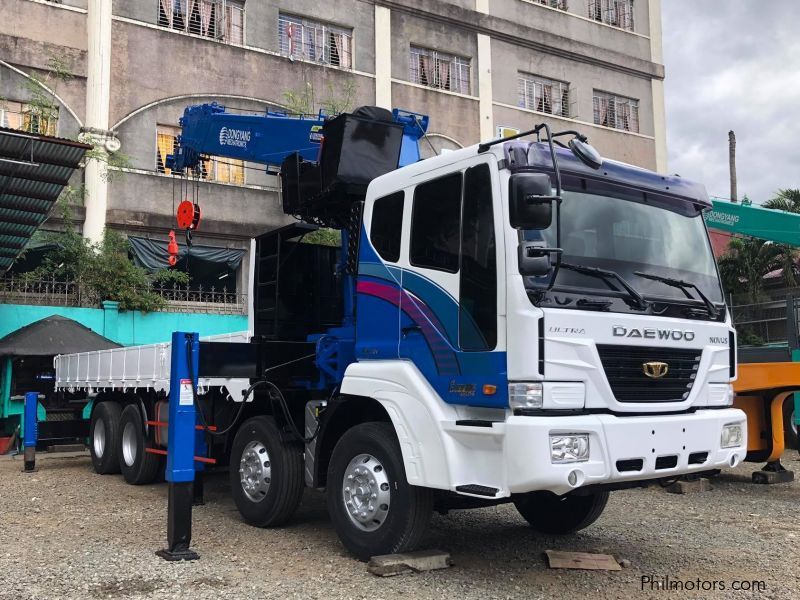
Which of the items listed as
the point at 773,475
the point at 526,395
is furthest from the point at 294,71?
the point at 526,395

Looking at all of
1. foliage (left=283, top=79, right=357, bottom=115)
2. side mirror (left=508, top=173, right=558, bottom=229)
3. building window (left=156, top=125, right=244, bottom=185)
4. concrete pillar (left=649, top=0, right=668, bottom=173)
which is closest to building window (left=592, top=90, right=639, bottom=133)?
concrete pillar (left=649, top=0, right=668, bottom=173)

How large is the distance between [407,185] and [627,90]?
82.9 ft

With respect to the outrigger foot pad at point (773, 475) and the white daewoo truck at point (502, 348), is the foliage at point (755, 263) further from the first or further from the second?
the white daewoo truck at point (502, 348)

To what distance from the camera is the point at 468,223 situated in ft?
18.2

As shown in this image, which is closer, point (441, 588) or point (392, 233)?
point (441, 588)

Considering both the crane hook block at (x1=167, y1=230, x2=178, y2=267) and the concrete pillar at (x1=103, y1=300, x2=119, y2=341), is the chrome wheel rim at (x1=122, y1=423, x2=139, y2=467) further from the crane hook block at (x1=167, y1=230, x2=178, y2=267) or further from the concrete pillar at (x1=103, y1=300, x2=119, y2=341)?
the crane hook block at (x1=167, y1=230, x2=178, y2=267)

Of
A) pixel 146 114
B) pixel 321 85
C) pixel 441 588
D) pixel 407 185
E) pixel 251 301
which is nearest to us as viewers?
pixel 441 588

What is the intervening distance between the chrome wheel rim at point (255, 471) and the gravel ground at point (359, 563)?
0.37m

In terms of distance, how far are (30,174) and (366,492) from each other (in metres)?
8.45

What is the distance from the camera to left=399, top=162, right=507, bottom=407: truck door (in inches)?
208

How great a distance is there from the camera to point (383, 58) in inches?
928

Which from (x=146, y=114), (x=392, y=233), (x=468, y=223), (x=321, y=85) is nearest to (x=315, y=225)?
(x=392, y=233)

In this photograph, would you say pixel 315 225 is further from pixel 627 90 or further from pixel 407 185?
pixel 627 90

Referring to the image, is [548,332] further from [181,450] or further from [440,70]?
[440,70]
